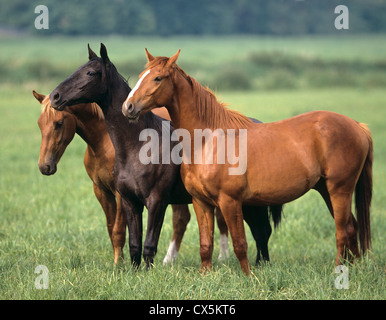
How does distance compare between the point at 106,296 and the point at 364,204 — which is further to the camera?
the point at 364,204

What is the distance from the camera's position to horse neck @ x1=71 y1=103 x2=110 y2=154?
5.79m

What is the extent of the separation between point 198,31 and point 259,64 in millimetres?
21574

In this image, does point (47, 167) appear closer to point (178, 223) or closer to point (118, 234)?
point (118, 234)

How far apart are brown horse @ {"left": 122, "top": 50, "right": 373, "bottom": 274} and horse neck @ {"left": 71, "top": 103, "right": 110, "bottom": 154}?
3.30 feet

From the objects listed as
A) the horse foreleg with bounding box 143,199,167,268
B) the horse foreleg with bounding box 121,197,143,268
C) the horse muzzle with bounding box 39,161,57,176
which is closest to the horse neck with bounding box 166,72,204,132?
the horse foreleg with bounding box 143,199,167,268

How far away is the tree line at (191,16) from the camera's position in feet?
153

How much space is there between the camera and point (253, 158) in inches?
206

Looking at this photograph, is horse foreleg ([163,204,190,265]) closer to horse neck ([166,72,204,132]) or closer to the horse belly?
the horse belly

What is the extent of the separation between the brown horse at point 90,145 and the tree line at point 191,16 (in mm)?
37539

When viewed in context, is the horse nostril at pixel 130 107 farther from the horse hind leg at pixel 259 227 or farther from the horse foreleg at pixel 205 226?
the horse hind leg at pixel 259 227

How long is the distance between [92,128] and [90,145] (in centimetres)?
20
